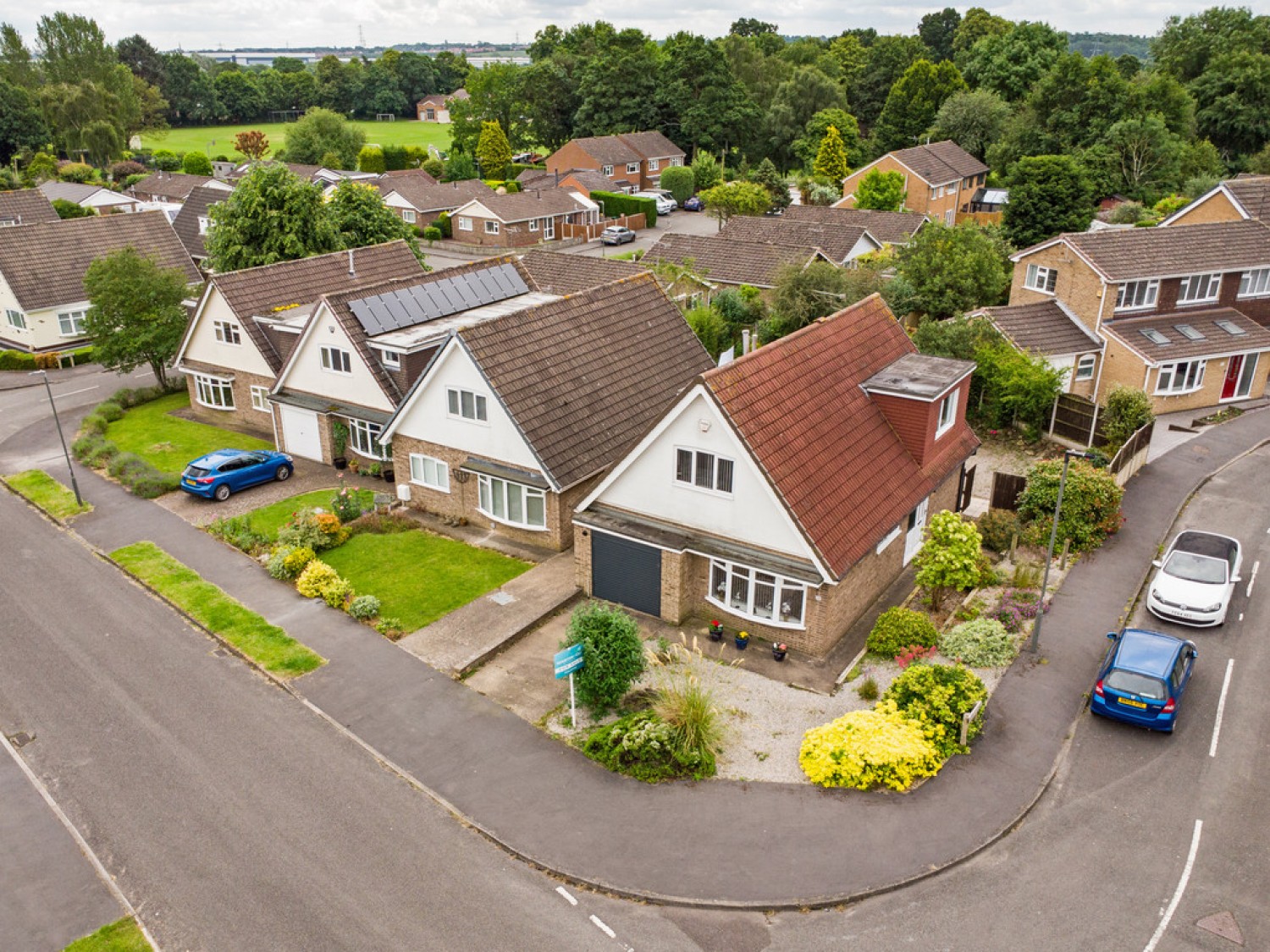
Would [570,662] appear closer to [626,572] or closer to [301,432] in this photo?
[626,572]

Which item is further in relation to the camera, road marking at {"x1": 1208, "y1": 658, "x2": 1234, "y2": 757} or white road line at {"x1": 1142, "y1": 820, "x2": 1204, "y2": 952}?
road marking at {"x1": 1208, "y1": 658, "x2": 1234, "y2": 757}

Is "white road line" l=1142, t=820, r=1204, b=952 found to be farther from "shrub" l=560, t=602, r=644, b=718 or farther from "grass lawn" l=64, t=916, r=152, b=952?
"grass lawn" l=64, t=916, r=152, b=952

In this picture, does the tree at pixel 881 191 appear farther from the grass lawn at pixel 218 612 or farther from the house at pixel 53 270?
the grass lawn at pixel 218 612

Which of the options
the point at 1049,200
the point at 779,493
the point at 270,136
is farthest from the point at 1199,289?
the point at 270,136

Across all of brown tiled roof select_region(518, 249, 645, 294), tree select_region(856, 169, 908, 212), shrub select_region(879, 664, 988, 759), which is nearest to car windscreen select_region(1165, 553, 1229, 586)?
shrub select_region(879, 664, 988, 759)

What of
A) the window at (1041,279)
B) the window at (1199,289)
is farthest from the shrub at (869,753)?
the window at (1199,289)

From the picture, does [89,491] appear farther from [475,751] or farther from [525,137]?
[525,137]
